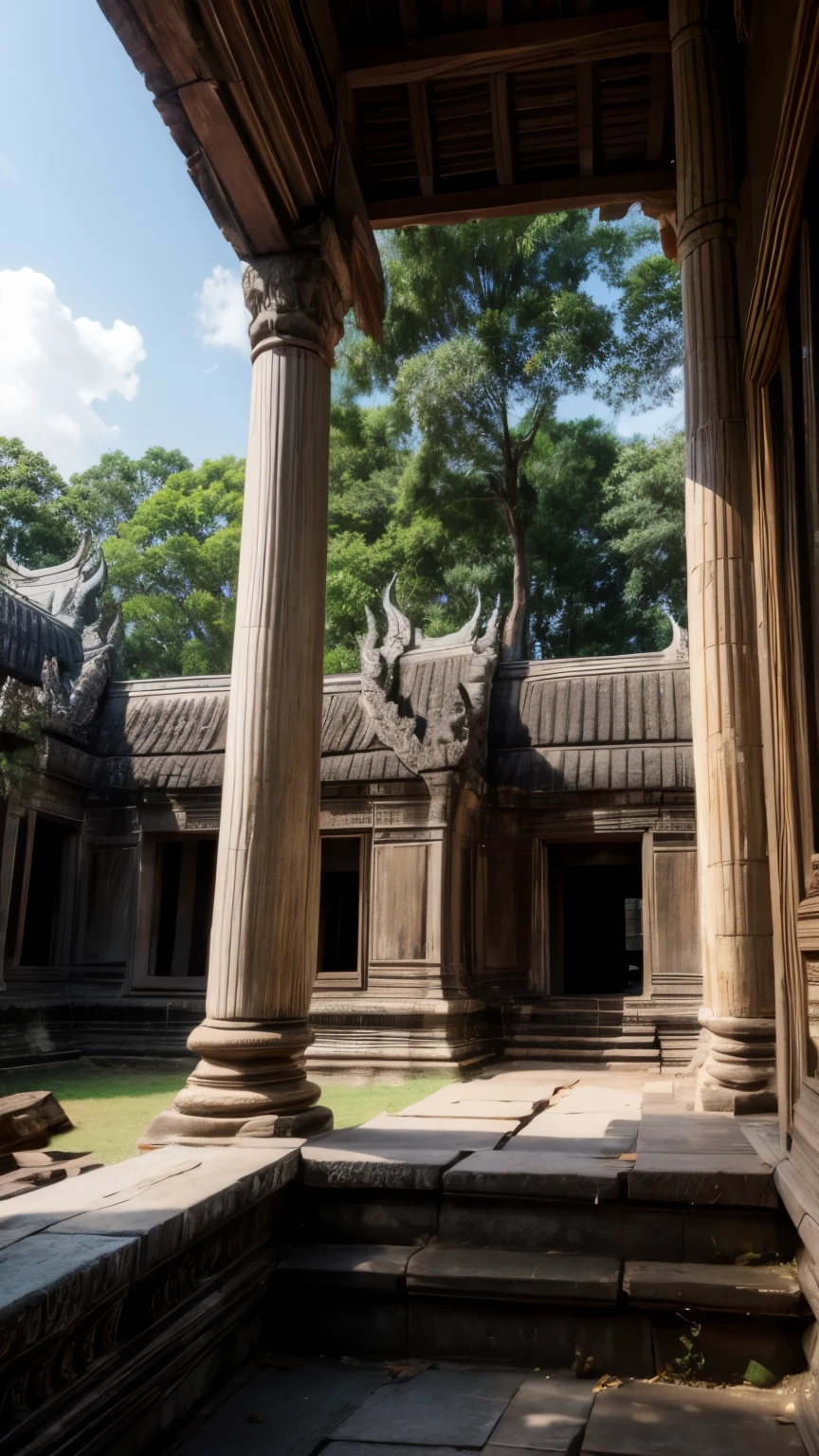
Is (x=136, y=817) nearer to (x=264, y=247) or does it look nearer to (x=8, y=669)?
(x=8, y=669)

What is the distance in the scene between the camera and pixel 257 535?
4.95 m

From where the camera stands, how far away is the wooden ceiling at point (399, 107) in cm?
443

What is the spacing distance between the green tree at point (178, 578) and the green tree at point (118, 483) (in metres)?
2.02

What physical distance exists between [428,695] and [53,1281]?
33.8ft

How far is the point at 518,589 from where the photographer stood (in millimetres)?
26000

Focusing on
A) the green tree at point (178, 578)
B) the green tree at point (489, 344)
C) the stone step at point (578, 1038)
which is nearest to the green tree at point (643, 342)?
the green tree at point (489, 344)

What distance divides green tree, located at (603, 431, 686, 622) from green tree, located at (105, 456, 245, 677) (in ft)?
35.7

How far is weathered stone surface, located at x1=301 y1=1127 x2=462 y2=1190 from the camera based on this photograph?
3648 millimetres

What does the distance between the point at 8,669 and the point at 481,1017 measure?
700 cm

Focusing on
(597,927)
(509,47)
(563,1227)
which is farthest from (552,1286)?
(597,927)

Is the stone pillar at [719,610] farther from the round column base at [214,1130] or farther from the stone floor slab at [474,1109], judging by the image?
the round column base at [214,1130]

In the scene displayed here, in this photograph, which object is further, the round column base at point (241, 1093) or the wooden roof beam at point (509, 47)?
the wooden roof beam at point (509, 47)

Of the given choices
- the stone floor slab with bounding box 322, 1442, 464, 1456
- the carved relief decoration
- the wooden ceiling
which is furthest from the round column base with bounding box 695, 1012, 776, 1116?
the carved relief decoration

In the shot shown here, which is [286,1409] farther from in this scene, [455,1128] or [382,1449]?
[455,1128]
